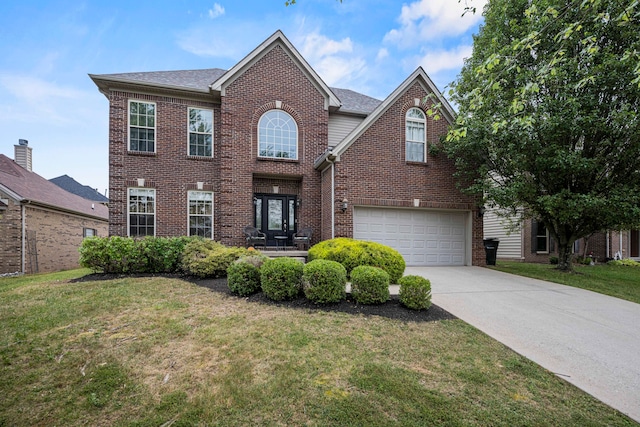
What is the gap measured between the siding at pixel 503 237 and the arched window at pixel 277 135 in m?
11.3

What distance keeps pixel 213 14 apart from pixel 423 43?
6829 millimetres

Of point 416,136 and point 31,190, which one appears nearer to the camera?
point 416,136

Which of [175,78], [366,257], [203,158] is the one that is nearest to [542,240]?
[366,257]

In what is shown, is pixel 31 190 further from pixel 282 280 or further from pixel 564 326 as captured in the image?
pixel 564 326

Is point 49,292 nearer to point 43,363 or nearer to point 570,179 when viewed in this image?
point 43,363

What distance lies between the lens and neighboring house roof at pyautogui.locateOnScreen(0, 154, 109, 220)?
40.2 feet

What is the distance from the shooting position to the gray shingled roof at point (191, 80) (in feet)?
34.1

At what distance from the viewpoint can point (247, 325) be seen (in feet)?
14.2

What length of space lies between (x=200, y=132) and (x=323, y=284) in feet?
28.4

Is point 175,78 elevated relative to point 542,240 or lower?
elevated

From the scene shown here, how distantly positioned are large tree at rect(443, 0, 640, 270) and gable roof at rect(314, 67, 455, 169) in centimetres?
105

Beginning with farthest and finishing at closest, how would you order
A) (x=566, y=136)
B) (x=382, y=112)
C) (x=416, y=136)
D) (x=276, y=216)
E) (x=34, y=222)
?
(x=34, y=222), (x=276, y=216), (x=416, y=136), (x=382, y=112), (x=566, y=136)

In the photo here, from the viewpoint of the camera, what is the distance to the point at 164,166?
10781 mm

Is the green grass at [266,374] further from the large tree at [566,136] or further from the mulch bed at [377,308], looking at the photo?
the large tree at [566,136]
